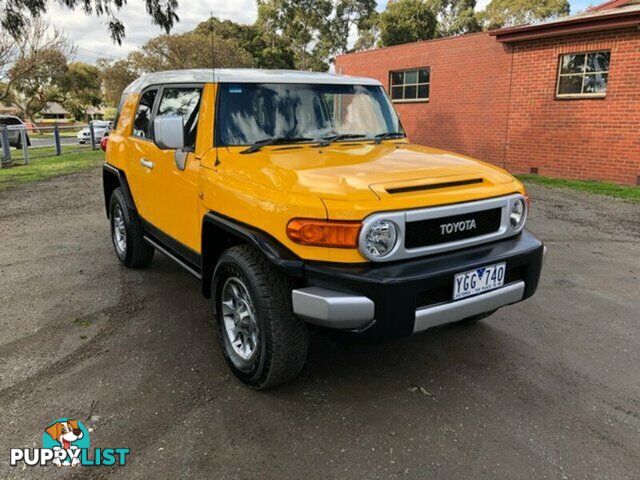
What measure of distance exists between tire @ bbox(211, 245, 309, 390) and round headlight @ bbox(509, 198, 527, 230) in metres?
1.51

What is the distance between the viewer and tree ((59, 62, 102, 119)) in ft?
166

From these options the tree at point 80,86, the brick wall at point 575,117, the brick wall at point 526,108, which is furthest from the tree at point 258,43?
the brick wall at point 575,117

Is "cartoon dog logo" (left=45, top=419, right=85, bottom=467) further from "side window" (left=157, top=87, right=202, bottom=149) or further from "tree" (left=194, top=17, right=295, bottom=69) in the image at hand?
"tree" (left=194, top=17, right=295, bottom=69)

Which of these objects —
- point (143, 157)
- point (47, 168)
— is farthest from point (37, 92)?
point (143, 157)

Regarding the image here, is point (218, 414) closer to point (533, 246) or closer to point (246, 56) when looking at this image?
point (533, 246)

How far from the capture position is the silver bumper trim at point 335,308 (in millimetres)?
2518

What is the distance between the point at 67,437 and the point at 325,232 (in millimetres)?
1775

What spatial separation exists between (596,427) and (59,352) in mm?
3504

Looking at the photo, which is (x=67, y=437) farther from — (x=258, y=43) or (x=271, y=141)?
(x=258, y=43)

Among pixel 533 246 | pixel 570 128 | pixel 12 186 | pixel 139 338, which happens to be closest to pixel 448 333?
pixel 533 246

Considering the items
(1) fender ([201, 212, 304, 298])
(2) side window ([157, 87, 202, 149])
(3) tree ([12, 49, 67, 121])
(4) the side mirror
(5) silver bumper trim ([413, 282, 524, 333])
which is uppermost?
(3) tree ([12, 49, 67, 121])

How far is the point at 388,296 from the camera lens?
8.38 ft

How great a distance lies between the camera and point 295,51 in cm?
4494

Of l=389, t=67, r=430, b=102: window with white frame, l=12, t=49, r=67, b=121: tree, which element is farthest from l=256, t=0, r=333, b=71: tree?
l=389, t=67, r=430, b=102: window with white frame
